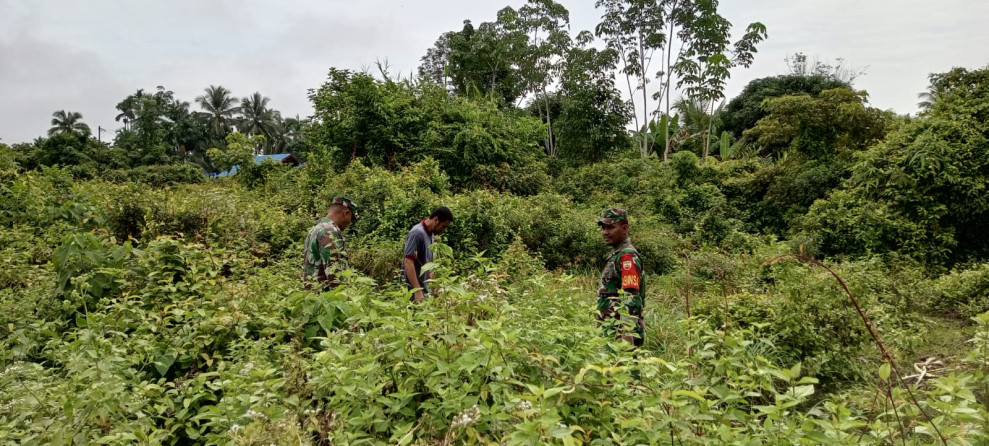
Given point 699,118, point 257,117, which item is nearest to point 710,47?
point 699,118

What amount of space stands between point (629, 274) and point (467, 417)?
1967 mm

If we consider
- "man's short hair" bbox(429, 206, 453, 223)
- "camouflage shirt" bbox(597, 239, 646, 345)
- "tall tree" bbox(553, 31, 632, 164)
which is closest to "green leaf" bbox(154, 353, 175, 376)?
"man's short hair" bbox(429, 206, 453, 223)

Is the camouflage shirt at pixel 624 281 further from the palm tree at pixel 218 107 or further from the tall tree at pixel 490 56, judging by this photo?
the palm tree at pixel 218 107

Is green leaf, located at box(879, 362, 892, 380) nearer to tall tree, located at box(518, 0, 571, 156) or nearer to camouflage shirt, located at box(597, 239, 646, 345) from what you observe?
camouflage shirt, located at box(597, 239, 646, 345)

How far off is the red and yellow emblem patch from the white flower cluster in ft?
6.04

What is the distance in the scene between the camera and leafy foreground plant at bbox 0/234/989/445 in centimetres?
141

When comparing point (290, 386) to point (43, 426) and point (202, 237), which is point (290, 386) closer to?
point (43, 426)

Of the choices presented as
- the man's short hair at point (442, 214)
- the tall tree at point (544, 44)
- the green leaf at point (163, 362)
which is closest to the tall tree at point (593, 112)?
the tall tree at point (544, 44)

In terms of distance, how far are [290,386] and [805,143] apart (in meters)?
13.8

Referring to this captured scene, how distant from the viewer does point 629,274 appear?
3.17m

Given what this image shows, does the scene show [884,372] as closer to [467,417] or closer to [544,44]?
[467,417]

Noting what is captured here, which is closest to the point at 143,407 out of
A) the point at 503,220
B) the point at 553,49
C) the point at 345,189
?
the point at 503,220

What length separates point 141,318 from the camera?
9.50 feet

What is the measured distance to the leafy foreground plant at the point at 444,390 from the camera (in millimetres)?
1406
